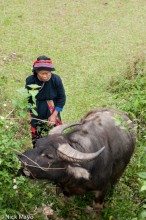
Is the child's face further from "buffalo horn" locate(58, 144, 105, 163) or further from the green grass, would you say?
"buffalo horn" locate(58, 144, 105, 163)

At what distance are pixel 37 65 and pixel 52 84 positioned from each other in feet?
1.48

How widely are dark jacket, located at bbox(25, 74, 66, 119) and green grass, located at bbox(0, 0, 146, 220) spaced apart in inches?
21.4

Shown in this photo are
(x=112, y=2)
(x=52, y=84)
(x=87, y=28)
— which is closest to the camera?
(x=52, y=84)

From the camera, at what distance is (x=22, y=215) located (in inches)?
128

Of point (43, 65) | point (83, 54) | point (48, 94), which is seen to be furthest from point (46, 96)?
point (83, 54)

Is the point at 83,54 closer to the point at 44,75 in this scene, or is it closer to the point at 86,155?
the point at 44,75

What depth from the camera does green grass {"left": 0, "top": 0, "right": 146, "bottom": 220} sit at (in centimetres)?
503

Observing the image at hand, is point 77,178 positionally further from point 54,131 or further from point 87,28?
point 87,28

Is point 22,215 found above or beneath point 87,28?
beneath

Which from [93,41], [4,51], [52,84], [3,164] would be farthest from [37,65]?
[93,41]

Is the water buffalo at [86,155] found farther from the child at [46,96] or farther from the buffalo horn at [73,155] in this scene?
the child at [46,96]

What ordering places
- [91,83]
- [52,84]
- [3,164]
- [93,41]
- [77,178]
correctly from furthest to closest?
[93,41], [91,83], [52,84], [77,178], [3,164]

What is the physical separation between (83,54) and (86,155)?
6351mm

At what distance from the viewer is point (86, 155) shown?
3609 millimetres
